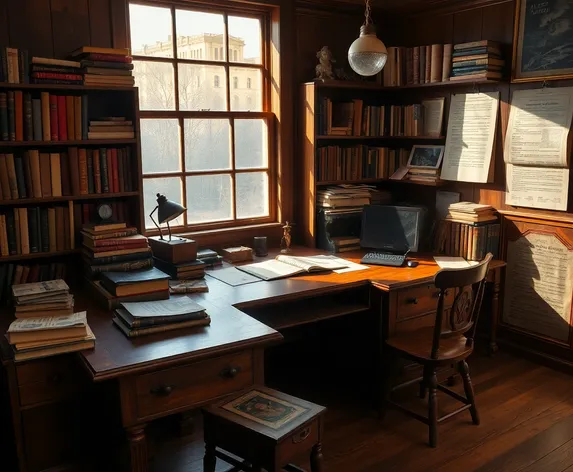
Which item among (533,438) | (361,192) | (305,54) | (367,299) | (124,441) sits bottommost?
(533,438)

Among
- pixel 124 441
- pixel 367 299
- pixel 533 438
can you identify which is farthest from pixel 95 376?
pixel 533 438

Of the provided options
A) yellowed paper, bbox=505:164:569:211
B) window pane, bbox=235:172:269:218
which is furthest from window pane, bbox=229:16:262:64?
yellowed paper, bbox=505:164:569:211

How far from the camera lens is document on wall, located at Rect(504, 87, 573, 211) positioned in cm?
321

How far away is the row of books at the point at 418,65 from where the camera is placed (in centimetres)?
364

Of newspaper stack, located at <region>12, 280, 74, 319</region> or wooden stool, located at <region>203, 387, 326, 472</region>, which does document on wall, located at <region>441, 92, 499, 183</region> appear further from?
newspaper stack, located at <region>12, 280, 74, 319</region>

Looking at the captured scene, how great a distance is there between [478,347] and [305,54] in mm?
2188

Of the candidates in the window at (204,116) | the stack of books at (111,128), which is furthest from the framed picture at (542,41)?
the stack of books at (111,128)

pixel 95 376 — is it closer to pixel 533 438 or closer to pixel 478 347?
pixel 533 438

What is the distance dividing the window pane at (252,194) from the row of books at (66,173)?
0.85 m

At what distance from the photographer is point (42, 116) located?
8.93 feet

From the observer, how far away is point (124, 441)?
2.07 meters

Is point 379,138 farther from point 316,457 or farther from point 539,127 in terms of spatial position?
point 316,457

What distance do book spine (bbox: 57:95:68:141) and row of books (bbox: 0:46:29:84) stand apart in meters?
0.18

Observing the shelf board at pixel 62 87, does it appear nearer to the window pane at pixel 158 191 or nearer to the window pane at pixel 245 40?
the window pane at pixel 158 191
